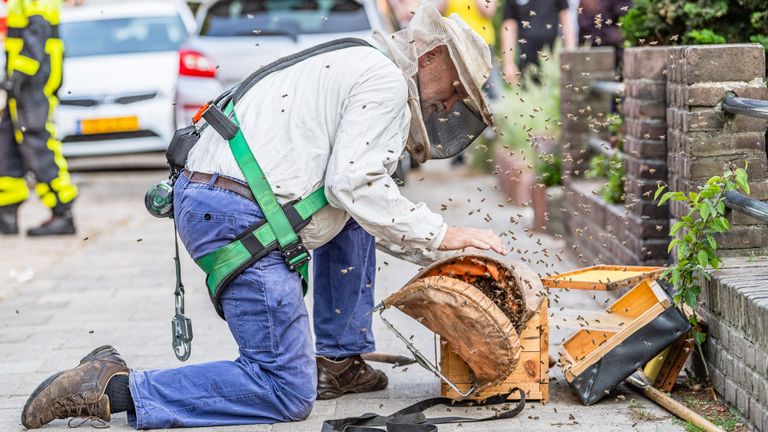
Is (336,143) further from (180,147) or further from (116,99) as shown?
(116,99)

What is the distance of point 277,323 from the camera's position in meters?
4.45

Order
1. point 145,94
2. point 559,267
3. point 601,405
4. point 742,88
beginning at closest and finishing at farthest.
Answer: point 601,405 → point 742,88 → point 559,267 → point 145,94

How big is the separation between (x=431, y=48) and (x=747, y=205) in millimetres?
1310

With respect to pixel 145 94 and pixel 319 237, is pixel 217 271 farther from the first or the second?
pixel 145 94

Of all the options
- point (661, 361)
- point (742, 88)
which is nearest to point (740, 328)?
point (661, 361)

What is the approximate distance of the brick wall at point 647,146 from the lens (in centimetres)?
573

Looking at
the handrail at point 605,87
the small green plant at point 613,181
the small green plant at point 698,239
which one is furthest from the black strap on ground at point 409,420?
the handrail at point 605,87

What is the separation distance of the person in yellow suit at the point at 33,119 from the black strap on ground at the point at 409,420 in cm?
570

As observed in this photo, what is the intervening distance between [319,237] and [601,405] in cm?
126

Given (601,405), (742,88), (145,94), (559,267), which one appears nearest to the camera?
(601,405)

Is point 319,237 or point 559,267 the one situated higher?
point 319,237

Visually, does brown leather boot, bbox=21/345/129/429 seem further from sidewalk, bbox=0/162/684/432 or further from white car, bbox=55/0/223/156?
white car, bbox=55/0/223/156

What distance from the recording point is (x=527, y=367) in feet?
15.5

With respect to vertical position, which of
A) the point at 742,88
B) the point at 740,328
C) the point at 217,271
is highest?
the point at 742,88
